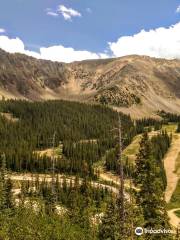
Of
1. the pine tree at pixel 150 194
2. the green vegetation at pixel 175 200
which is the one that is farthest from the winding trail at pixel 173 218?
the pine tree at pixel 150 194

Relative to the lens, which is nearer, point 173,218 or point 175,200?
point 173,218

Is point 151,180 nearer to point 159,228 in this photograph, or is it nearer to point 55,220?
point 159,228

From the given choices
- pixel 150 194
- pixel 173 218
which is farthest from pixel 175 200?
pixel 150 194

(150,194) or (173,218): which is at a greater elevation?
(150,194)

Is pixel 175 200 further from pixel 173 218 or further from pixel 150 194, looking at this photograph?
pixel 150 194

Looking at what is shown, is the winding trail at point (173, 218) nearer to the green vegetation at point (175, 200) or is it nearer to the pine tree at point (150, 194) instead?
the green vegetation at point (175, 200)

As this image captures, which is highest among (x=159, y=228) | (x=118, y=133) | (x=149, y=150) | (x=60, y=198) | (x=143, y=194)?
(x=118, y=133)

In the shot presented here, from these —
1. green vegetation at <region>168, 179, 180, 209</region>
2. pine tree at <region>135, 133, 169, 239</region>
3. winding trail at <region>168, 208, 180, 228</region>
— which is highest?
pine tree at <region>135, 133, 169, 239</region>

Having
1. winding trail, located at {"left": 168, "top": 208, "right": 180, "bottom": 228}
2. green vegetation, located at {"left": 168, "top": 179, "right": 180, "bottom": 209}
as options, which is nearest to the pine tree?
winding trail, located at {"left": 168, "top": 208, "right": 180, "bottom": 228}

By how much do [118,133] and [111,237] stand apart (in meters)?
29.6

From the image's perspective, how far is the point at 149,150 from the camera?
190ft

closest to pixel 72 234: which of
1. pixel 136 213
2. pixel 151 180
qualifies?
pixel 136 213

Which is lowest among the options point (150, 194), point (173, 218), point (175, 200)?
point (175, 200)

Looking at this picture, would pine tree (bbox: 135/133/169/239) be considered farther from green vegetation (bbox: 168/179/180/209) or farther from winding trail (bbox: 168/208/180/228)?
green vegetation (bbox: 168/179/180/209)
